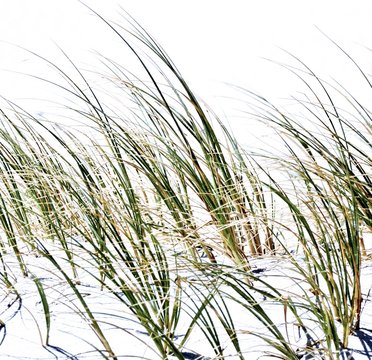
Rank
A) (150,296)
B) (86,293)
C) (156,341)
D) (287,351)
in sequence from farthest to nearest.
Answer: (86,293)
(150,296)
(156,341)
(287,351)

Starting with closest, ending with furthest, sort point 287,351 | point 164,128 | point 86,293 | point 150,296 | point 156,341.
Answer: point 287,351 → point 156,341 → point 150,296 → point 86,293 → point 164,128

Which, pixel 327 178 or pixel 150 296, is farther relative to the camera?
pixel 327 178

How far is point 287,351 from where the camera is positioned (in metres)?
1.42

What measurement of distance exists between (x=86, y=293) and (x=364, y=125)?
3.26ft

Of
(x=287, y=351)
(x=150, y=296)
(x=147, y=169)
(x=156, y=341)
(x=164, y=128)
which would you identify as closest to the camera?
(x=287, y=351)

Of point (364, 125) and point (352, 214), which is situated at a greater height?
point (364, 125)

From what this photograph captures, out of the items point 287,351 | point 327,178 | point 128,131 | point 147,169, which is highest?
point 128,131

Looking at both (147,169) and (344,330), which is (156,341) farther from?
(147,169)

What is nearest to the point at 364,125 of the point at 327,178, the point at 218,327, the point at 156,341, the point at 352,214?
the point at 327,178

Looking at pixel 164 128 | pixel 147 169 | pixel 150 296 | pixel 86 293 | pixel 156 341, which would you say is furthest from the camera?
pixel 164 128

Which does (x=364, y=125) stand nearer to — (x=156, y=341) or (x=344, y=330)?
(x=344, y=330)

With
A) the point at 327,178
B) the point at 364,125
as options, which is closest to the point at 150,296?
the point at 327,178

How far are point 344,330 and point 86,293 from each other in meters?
0.75

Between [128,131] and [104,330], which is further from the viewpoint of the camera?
[128,131]
